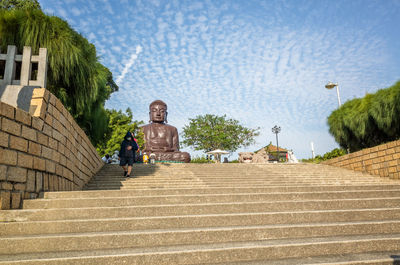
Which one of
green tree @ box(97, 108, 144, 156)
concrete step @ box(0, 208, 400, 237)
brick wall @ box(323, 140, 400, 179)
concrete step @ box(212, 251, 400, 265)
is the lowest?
concrete step @ box(212, 251, 400, 265)

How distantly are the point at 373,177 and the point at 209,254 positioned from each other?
7917mm

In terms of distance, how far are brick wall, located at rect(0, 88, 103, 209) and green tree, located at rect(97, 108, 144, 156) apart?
42.9ft

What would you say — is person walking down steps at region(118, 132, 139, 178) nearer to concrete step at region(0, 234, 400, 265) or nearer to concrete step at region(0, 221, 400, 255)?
concrete step at region(0, 221, 400, 255)

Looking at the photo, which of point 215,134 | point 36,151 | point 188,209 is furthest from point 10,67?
point 215,134

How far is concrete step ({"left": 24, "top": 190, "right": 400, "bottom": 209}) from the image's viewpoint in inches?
149

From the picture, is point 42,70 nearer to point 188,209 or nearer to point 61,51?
point 188,209

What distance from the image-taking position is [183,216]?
345 cm

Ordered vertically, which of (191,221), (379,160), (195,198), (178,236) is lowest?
(178,236)

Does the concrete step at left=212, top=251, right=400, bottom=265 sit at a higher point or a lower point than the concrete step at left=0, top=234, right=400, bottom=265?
lower

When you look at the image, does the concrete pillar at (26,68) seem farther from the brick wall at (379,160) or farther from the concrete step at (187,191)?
the brick wall at (379,160)

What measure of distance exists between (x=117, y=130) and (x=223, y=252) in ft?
60.2

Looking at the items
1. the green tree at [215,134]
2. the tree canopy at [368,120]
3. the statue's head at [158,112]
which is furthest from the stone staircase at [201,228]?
the green tree at [215,134]

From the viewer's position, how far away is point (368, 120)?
1264 centimetres

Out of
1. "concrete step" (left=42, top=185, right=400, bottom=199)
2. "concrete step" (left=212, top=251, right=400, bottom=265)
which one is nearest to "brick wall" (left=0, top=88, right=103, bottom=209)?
"concrete step" (left=42, top=185, right=400, bottom=199)
